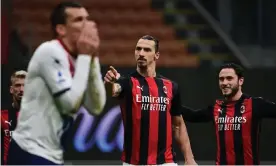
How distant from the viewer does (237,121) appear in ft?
24.5

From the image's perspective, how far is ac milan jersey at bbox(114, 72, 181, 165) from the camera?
6.88 metres

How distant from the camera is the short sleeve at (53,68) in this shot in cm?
431

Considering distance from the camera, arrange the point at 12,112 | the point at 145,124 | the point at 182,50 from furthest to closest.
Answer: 1. the point at 182,50
2. the point at 12,112
3. the point at 145,124

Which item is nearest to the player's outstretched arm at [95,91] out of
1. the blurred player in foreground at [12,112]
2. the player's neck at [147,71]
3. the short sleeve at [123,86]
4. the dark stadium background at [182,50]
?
the short sleeve at [123,86]

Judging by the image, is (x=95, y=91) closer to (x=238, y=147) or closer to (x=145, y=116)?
(x=145, y=116)

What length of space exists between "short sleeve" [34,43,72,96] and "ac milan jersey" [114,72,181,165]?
101 inches

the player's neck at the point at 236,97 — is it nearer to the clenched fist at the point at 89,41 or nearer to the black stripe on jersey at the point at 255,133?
the black stripe on jersey at the point at 255,133

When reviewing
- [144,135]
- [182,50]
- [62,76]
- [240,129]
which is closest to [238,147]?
[240,129]

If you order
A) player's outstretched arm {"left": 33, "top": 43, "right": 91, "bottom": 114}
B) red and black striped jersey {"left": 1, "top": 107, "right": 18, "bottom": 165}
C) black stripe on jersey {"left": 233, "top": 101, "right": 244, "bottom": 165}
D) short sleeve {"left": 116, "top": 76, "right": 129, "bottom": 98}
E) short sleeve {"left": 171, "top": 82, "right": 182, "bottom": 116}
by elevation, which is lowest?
black stripe on jersey {"left": 233, "top": 101, "right": 244, "bottom": 165}

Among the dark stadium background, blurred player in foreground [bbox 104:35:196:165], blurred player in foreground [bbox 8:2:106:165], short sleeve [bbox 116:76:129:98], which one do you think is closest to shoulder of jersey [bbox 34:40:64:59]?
blurred player in foreground [bbox 8:2:106:165]

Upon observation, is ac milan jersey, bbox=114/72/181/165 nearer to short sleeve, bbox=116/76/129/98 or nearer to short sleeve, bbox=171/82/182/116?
short sleeve, bbox=116/76/129/98

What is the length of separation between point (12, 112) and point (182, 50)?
802 centimetres

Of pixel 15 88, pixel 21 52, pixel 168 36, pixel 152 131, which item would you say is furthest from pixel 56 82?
pixel 168 36

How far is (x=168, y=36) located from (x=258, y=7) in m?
2.13
